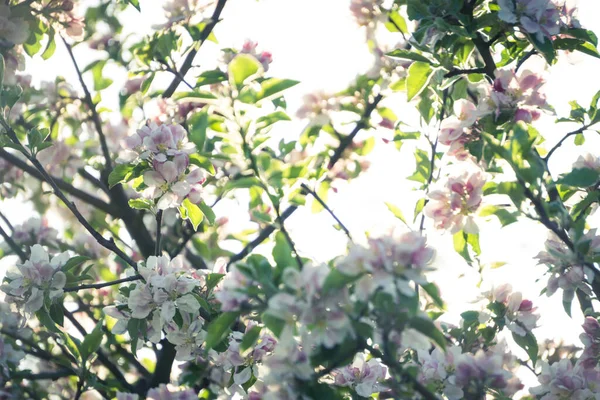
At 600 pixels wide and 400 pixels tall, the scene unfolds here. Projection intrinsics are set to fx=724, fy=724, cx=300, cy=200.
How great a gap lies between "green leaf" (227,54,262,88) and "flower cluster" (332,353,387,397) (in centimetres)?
66

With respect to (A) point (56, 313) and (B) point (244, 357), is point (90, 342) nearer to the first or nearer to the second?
(A) point (56, 313)

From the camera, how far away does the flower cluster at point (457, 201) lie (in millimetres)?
1598

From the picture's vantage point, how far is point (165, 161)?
178 cm

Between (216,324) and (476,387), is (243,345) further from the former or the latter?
(476,387)

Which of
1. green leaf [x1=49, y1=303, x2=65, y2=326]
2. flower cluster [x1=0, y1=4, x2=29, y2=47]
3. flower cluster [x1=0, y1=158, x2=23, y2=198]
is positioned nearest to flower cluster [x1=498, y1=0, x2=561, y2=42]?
green leaf [x1=49, y1=303, x2=65, y2=326]

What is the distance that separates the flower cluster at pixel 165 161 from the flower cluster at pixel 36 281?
0.33 meters

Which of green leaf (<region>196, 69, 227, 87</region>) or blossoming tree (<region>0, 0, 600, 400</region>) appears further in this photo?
green leaf (<region>196, 69, 227, 87</region>)

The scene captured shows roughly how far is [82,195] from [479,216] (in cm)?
170

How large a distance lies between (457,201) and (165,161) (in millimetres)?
710

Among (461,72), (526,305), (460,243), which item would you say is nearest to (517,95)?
(461,72)

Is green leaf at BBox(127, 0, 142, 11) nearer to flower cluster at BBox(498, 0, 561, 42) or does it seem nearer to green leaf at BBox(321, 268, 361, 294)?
flower cluster at BBox(498, 0, 561, 42)

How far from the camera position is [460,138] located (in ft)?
5.71

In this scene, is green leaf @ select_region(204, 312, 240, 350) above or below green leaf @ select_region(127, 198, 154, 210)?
below

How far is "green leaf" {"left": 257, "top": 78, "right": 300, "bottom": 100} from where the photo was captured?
1.54 meters
